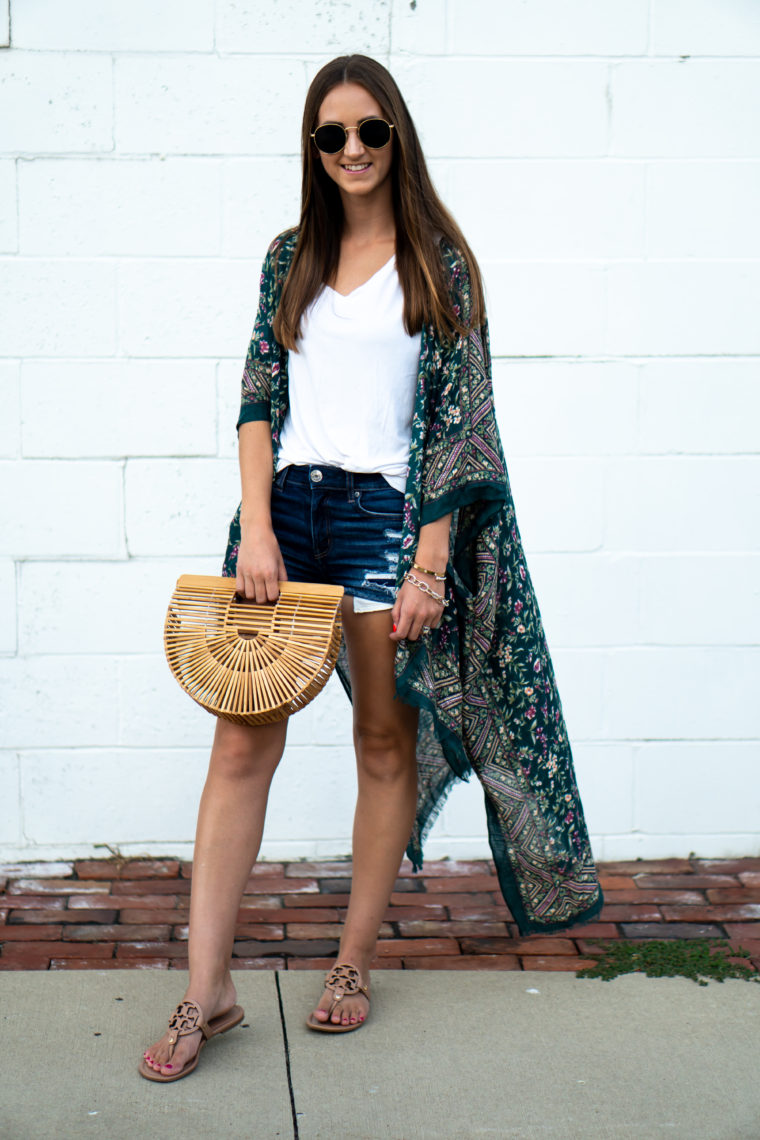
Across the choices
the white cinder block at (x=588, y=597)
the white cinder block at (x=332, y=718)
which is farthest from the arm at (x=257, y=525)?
the white cinder block at (x=588, y=597)

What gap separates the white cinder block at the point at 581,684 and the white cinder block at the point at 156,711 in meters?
0.98

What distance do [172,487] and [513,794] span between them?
1277 mm

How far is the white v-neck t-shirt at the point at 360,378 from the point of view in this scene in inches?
101

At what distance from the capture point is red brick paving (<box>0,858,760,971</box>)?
10.2 ft

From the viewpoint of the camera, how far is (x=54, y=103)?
11.1 ft

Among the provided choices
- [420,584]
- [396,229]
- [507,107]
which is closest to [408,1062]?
[420,584]

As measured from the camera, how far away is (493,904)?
11.4ft

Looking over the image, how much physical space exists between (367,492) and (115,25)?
1598mm

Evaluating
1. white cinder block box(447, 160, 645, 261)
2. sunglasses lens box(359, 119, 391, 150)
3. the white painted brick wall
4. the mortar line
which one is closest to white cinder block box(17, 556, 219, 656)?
the white painted brick wall

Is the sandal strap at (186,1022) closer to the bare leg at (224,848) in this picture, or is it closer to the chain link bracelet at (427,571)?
the bare leg at (224,848)

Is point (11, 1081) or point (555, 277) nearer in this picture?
point (11, 1081)

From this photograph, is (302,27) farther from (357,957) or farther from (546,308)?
(357,957)

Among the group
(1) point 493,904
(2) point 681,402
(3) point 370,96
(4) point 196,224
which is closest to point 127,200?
(4) point 196,224

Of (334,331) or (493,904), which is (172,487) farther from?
(493,904)
